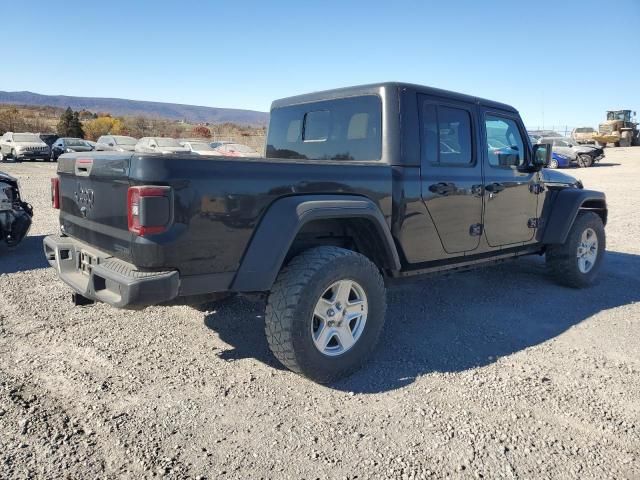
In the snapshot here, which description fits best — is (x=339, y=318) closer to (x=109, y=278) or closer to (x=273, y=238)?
(x=273, y=238)

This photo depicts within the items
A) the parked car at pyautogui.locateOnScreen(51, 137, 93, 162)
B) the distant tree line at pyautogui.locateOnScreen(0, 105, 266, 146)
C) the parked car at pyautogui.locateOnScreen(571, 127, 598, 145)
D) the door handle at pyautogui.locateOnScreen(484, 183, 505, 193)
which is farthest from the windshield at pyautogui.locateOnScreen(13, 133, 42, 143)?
the parked car at pyautogui.locateOnScreen(571, 127, 598, 145)

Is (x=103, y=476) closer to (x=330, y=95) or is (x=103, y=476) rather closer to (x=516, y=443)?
(x=516, y=443)

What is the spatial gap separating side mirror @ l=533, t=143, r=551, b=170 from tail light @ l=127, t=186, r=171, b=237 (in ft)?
12.3

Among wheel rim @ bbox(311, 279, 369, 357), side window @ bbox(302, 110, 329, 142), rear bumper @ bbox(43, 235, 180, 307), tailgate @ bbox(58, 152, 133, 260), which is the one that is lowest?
wheel rim @ bbox(311, 279, 369, 357)

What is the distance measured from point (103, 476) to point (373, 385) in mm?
1671

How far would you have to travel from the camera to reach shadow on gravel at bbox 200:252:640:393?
11.9ft

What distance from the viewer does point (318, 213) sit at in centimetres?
312

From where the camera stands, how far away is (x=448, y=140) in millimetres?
4164

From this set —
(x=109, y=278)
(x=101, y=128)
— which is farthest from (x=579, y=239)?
(x=101, y=128)

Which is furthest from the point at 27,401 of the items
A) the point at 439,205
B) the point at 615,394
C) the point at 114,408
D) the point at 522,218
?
the point at 522,218

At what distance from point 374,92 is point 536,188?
7.15 ft

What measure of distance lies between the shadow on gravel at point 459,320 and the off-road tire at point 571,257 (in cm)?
11

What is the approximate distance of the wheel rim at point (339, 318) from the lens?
328 cm

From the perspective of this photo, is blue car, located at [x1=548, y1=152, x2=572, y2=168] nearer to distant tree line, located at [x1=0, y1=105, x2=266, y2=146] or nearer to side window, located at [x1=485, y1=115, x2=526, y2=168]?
distant tree line, located at [x1=0, y1=105, x2=266, y2=146]
